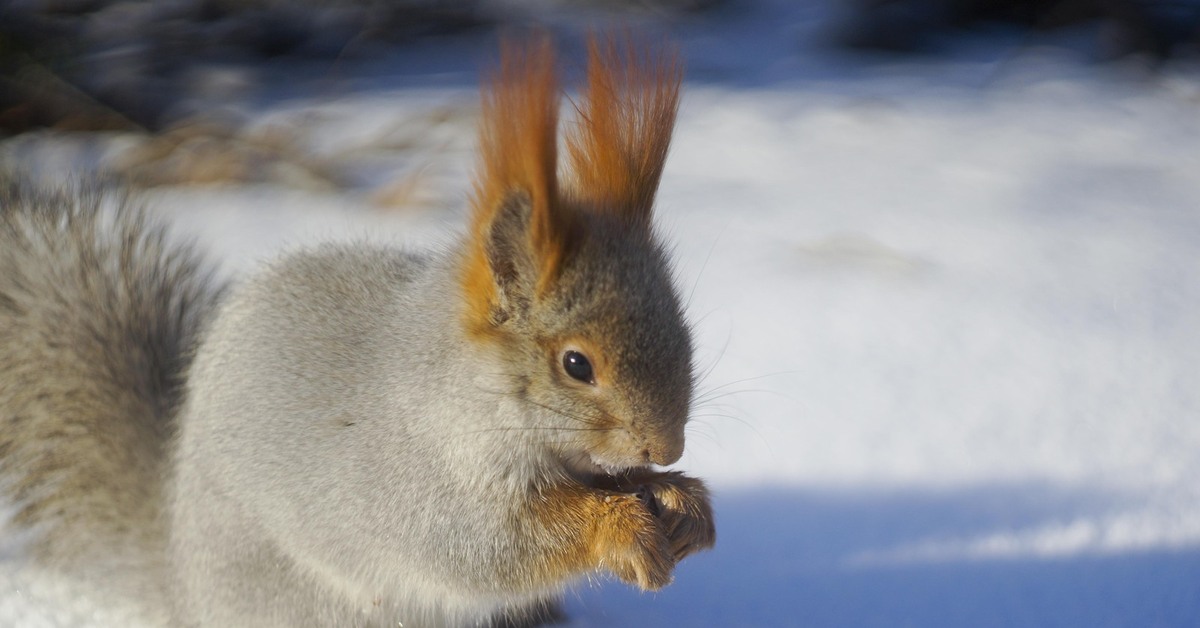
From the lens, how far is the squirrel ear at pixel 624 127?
3.65ft

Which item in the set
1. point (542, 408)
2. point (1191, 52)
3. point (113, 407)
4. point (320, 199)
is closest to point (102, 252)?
point (113, 407)

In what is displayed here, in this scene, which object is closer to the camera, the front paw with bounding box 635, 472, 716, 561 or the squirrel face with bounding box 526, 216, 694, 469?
the squirrel face with bounding box 526, 216, 694, 469

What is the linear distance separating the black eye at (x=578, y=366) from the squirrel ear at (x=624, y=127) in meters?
0.17

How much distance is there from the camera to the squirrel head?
1.06 m

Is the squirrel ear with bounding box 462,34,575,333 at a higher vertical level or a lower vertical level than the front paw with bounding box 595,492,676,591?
higher

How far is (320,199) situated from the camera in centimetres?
239

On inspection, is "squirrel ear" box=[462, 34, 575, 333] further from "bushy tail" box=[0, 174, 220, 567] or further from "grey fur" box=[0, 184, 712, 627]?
"bushy tail" box=[0, 174, 220, 567]

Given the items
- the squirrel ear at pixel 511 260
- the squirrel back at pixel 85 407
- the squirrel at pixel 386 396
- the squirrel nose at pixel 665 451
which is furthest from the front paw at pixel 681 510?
the squirrel back at pixel 85 407

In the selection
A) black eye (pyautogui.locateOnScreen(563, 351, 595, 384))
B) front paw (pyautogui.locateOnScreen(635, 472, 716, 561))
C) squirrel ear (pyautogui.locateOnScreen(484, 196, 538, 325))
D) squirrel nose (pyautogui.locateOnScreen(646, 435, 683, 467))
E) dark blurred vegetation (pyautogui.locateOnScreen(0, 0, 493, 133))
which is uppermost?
squirrel ear (pyautogui.locateOnScreen(484, 196, 538, 325))

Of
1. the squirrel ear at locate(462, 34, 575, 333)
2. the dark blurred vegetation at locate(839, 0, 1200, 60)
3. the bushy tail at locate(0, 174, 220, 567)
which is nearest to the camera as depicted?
the squirrel ear at locate(462, 34, 575, 333)

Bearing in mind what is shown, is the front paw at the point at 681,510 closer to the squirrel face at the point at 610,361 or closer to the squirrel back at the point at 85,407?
the squirrel face at the point at 610,361

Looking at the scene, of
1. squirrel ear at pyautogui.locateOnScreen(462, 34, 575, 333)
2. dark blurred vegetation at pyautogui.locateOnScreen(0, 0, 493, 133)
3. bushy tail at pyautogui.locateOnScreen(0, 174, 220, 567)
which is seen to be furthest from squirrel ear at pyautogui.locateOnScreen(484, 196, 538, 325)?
dark blurred vegetation at pyautogui.locateOnScreen(0, 0, 493, 133)

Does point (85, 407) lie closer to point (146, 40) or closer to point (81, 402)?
point (81, 402)

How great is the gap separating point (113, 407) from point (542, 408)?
0.62 meters
